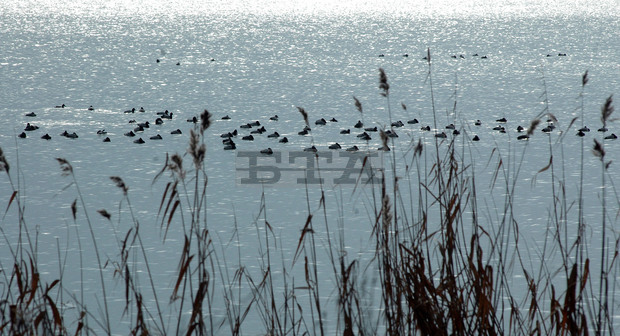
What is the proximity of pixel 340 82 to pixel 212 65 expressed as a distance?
16.7ft

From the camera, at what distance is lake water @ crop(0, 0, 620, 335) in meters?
4.80

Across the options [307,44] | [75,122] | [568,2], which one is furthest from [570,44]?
[568,2]

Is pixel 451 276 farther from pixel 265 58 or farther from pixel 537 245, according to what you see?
pixel 265 58

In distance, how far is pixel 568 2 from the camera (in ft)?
246

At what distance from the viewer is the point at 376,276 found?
3984 millimetres

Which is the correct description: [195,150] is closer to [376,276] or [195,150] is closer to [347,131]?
[376,276]

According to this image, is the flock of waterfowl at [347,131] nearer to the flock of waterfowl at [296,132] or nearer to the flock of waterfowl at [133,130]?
the flock of waterfowl at [296,132]

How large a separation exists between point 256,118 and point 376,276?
6043mm

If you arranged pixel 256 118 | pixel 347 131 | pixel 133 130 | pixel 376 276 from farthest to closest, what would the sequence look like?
1. pixel 256 118
2. pixel 133 130
3. pixel 347 131
4. pixel 376 276

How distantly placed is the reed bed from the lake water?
8 centimetres

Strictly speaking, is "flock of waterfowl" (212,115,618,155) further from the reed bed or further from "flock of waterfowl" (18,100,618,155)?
the reed bed

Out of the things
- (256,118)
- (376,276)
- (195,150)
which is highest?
(195,150)

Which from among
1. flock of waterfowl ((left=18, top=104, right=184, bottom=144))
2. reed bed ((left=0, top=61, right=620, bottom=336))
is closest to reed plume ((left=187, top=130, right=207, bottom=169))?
reed bed ((left=0, top=61, right=620, bottom=336))

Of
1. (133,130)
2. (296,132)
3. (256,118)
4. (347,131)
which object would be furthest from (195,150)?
(256,118)
